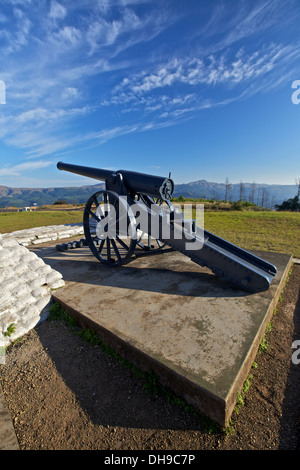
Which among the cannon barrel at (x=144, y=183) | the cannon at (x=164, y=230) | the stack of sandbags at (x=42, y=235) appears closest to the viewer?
the cannon at (x=164, y=230)

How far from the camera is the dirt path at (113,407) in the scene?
5.67 feet

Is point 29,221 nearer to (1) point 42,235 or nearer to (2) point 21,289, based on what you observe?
(1) point 42,235

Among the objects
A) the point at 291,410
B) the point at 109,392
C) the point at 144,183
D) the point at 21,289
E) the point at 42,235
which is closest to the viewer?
the point at 291,410

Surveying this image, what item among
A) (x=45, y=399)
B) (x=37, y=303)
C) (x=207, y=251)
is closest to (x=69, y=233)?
(x=37, y=303)

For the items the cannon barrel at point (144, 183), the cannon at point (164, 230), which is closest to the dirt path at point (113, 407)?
the cannon at point (164, 230)

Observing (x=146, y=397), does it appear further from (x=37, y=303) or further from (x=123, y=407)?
(x=37, y=303)

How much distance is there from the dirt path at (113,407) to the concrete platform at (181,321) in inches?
6.2

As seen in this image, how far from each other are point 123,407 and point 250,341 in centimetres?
134

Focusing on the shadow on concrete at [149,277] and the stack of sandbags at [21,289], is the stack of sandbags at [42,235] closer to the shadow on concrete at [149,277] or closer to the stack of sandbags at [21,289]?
the shadow on concrete at [149,277]

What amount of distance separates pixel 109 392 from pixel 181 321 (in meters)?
1.03

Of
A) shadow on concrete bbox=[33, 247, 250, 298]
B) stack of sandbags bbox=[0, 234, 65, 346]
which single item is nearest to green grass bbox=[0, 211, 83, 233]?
shadow on concrete bbox=[33, 247, 250, 298]

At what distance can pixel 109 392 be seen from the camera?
2133mm

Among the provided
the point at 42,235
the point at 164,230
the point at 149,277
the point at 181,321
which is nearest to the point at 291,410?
the point at 181,321

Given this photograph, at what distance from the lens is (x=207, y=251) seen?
3.55 m
